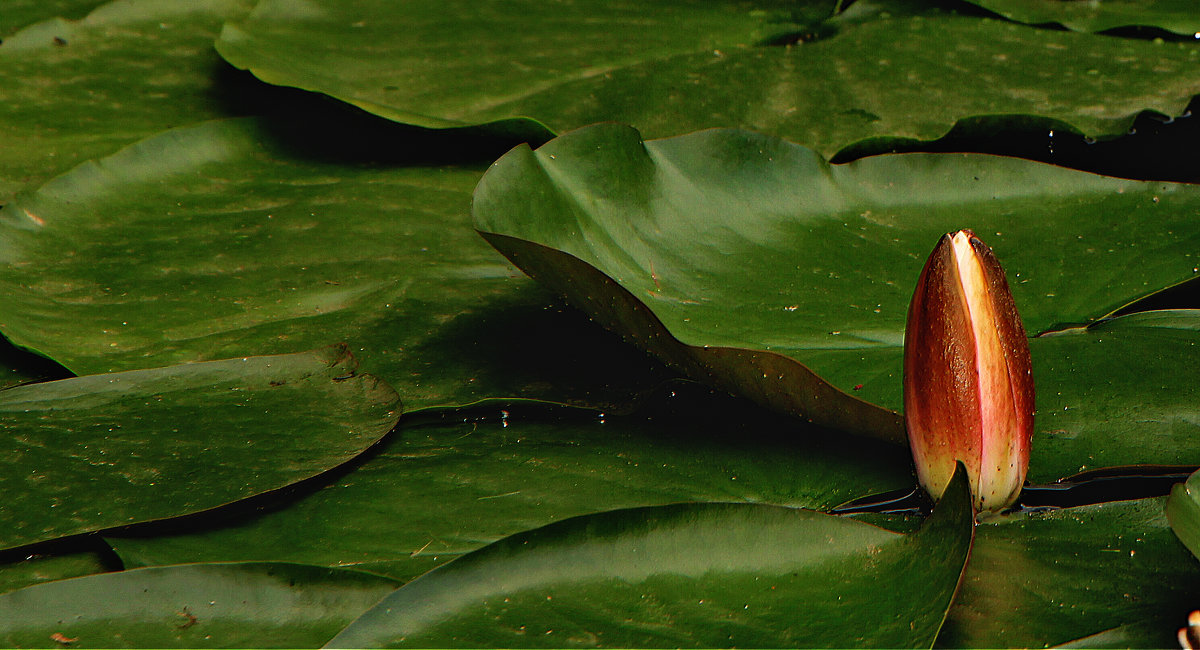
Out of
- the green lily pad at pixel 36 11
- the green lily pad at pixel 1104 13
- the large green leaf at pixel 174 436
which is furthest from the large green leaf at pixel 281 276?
the green lily pad at pixel 1104 13

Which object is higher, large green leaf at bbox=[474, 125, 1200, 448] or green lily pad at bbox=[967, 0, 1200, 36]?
green lily pad at bbox=[967, 0, 1200, 36]

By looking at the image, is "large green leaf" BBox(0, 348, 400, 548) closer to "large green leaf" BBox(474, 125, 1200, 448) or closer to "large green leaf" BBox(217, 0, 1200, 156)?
"large green leaf" BBox(474, 125, 1200, 448)

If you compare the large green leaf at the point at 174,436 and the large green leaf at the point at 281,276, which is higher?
the large green leaf at the point at 281,276

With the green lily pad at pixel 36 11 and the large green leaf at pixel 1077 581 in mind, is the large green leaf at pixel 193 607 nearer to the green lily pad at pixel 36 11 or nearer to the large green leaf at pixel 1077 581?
the large green leaf at pixel 1077 581

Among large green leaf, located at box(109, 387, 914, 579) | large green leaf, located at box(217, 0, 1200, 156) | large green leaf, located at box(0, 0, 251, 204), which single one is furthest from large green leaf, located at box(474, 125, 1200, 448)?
large green leaf, located at box(0, 0, 251, 204)

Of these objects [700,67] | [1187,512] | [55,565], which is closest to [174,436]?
[55,565]

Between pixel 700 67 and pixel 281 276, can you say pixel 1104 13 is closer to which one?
pixel 700 67

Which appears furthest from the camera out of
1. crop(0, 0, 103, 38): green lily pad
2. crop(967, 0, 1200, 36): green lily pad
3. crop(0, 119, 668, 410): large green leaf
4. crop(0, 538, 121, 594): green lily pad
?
crop(0, 0, 103, 38): green lily pad
